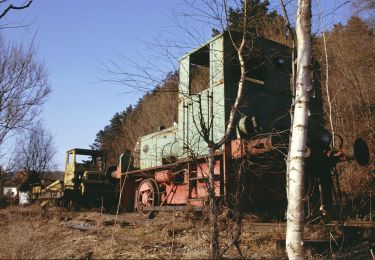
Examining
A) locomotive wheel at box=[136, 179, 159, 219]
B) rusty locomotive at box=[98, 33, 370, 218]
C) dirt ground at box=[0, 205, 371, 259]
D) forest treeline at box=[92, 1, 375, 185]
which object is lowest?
dirt ground at box=[0, 205, 371, 259]

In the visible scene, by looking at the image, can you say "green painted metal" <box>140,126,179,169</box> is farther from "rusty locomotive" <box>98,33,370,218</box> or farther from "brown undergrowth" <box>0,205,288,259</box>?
"brown undergrowth" <box>0,205,288,259</box>

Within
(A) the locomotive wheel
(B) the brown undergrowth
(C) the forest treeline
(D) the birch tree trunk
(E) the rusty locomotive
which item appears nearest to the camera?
(D) the birch tree trunk

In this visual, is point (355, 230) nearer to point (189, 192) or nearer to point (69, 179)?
point (189, 192)

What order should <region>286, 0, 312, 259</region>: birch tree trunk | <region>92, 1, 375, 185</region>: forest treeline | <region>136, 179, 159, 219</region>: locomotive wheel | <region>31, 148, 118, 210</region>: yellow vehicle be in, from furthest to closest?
<region>31, 148, 118, 210</region>: yellow vehicle, <region>92, 1, 375, 185</region>: forest treeline, <region>136, 179, 159, 219</region>: locomotive wheel, <region>286, 0, 312, 259</region>: birch tree trunk

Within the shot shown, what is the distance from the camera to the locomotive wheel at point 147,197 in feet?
30.6

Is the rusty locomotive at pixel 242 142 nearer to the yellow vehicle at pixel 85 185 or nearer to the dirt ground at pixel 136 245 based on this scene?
the dirt ground at pixel 136 245

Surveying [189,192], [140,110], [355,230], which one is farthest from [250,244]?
[140,110]

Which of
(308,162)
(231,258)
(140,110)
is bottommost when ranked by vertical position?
(231,258)

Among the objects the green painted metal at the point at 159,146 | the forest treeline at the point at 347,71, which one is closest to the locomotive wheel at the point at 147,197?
the green painted metal at the point at 159,146

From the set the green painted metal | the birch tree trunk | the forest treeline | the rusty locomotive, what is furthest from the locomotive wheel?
the birch tree trunk

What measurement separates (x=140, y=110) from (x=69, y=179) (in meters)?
16.9

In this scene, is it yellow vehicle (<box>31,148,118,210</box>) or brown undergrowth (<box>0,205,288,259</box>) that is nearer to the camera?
brown undergrowth (<box>0,205,288,259</box>)

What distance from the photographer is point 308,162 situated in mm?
6918

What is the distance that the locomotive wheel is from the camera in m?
9.32
